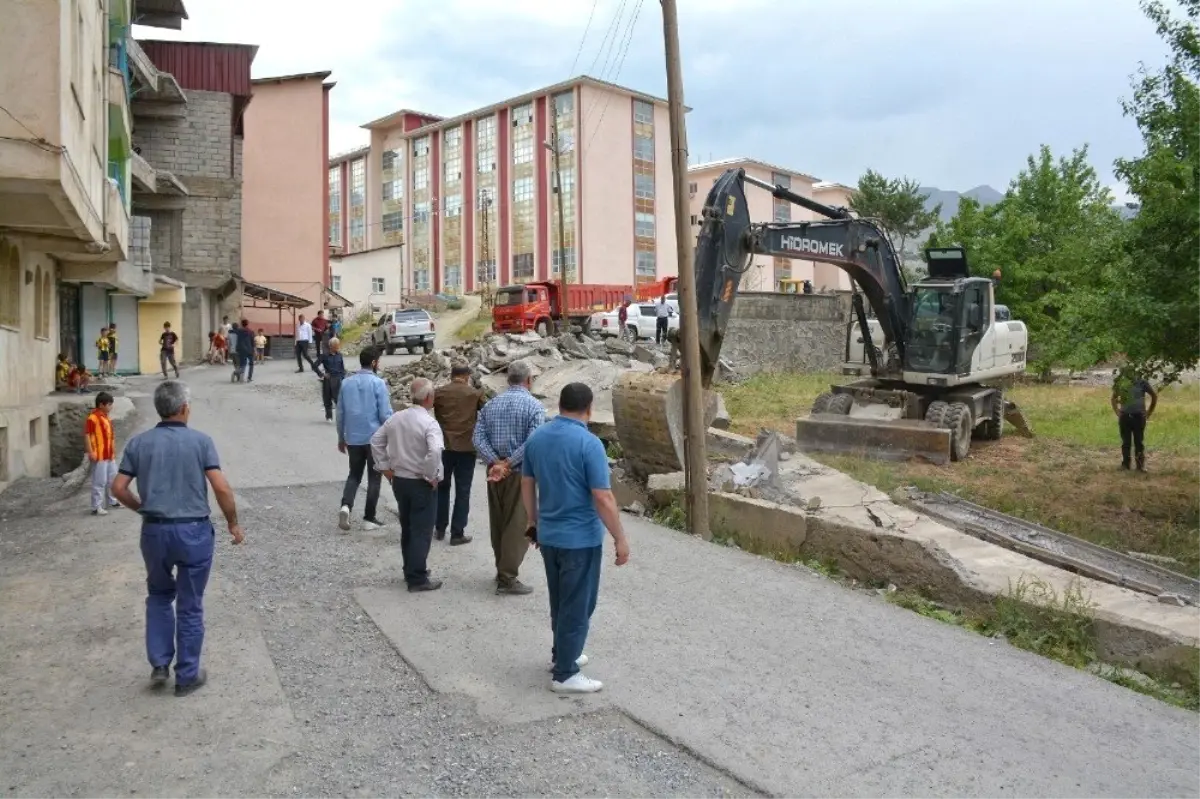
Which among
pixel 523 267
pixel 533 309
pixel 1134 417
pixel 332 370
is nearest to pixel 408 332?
pixel 533 309

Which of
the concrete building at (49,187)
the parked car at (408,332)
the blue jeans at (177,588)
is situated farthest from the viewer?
the parked car at (408,332)

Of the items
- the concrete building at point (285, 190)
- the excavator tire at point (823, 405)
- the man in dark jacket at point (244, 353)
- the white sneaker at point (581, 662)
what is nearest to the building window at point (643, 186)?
the concrete building at point (285, 190)

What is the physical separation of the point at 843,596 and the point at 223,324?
1364 inches

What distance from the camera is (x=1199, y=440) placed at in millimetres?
18953

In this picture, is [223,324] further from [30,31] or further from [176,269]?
[30,31]

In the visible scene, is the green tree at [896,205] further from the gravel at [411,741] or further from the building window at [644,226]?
the gravel at [411,741]

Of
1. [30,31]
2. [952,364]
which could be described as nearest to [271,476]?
→ [30,31]

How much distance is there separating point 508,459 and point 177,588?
255 cm

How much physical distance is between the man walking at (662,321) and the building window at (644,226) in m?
23.5

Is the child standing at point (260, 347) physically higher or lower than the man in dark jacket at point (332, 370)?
higher

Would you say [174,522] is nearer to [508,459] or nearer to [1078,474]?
[508,459]

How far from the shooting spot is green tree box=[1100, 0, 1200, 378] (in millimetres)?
11469

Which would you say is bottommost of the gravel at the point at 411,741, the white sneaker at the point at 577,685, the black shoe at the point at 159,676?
the gravel at the point at 411,741

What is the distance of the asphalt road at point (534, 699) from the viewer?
447cm
